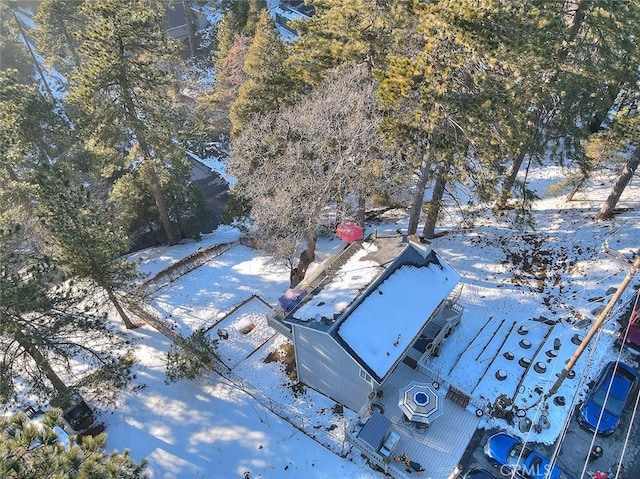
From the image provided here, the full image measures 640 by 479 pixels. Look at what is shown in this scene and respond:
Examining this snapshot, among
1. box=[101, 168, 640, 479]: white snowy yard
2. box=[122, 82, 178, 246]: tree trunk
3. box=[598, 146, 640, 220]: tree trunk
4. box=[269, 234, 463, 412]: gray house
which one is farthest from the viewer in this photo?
box=[122, 82, 178, 246]: tree trunk

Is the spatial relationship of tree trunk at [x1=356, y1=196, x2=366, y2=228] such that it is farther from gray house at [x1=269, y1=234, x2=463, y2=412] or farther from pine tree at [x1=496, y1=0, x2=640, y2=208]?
pine tree at [x1=496, y1=0, x2=640, y2=208]

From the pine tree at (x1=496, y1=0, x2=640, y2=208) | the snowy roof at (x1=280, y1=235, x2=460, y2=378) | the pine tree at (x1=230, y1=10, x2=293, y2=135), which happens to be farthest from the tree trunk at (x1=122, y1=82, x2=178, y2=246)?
the pine tree at (x1=496, y1=0, x2=640, y2=208)

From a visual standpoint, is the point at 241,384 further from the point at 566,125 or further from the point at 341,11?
the point at 566,125

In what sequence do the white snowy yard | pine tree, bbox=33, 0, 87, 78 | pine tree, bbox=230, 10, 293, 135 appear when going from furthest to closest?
pine tree, bbox=33, 0, 87, 78
pine tree, bbox=230, 10, 293, 135
the white snowy yard

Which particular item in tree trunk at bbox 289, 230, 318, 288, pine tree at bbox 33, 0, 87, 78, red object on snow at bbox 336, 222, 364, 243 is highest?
pine tree at bbox 33, 0, 87, 78

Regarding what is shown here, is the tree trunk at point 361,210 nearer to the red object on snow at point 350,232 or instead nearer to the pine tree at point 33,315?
the red object on snow at point 350,232

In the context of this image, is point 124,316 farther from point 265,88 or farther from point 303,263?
point 265,88

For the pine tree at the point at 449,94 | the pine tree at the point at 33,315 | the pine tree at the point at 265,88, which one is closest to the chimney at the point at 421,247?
the pine tree at the point at 449,94
